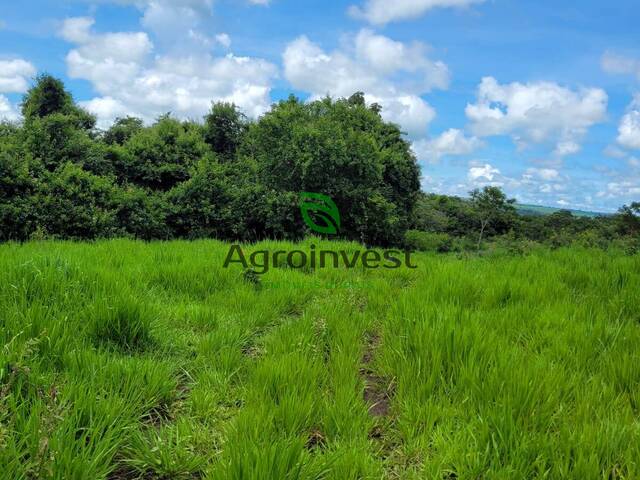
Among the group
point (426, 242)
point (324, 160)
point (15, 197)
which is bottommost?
point (426, 242)

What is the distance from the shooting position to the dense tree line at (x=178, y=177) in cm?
1078

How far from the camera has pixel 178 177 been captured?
49.9 feet

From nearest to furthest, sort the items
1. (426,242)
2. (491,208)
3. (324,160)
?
(324,160), (426,242), (491,208)

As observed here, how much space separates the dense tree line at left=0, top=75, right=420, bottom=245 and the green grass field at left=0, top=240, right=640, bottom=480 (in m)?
8.37

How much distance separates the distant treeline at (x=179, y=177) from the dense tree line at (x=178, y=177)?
0.11ft

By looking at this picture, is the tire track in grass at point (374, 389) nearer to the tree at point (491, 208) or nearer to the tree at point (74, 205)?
the tree at point (74, 205)

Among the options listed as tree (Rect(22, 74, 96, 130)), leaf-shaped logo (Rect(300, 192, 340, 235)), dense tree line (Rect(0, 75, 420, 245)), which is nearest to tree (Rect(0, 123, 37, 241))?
dense tree line (Rect(0, 75, 420, 245))

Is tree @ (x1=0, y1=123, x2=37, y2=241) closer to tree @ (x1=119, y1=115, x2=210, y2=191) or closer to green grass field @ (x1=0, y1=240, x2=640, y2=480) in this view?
tree @ (x1=119, y1=115, x2=210, y2=191)

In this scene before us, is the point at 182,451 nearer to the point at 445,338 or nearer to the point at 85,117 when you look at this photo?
the point at 445,338

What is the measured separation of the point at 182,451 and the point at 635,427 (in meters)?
2.06

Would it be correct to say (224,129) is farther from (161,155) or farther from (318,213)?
(318,213)

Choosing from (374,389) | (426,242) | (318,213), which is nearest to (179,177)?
(318,213)

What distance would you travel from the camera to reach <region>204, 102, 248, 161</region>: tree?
1827 cm

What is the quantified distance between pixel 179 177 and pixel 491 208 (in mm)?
27606
